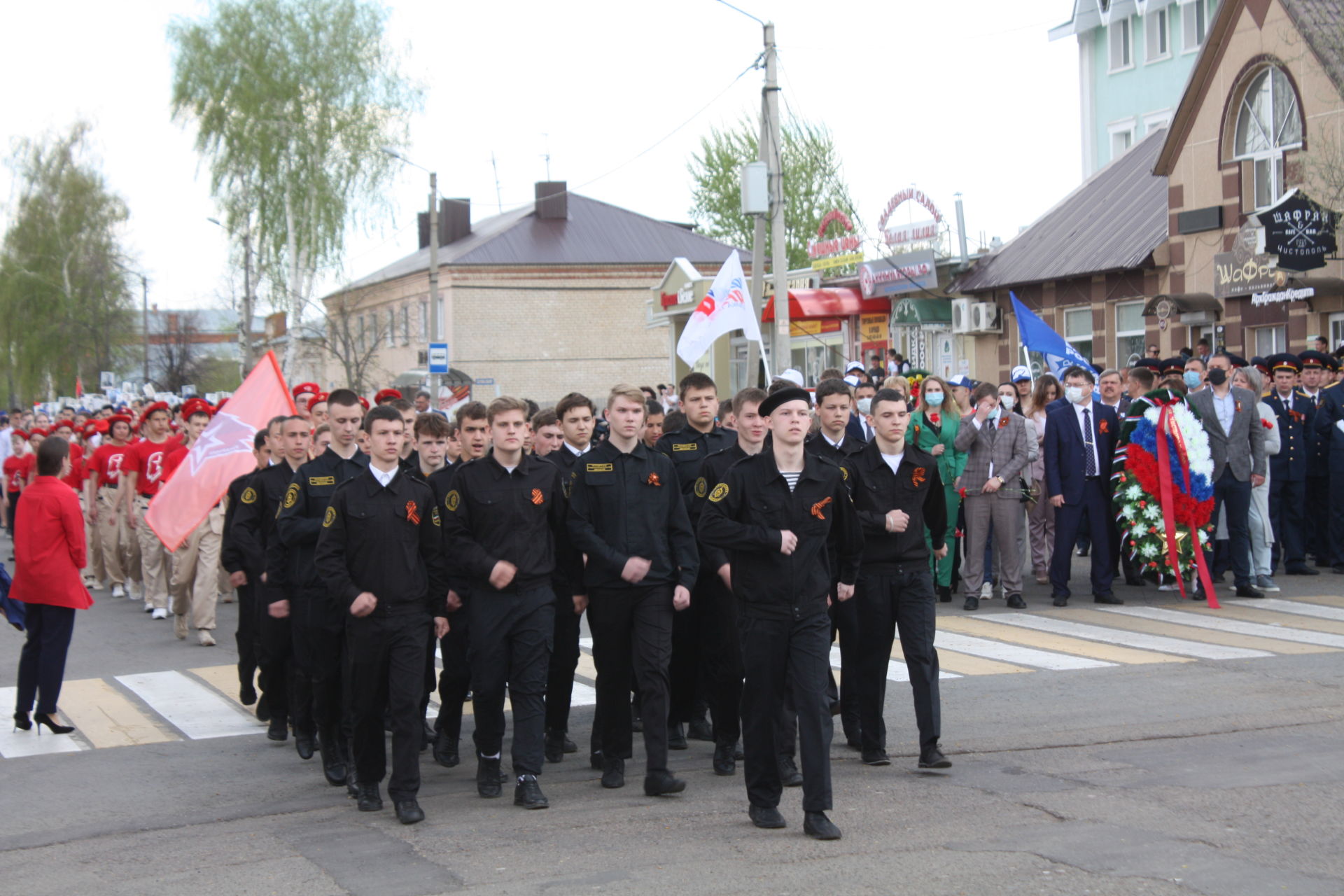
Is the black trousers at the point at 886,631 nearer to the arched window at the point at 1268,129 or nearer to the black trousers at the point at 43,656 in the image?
the black trousers at the point at 43,656

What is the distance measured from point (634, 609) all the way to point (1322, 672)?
523 cm

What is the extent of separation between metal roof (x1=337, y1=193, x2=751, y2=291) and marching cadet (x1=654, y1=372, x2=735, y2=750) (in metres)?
47.4

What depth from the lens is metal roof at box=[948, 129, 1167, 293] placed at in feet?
86.8

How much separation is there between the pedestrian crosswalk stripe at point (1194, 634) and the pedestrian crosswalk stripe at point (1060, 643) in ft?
2.37

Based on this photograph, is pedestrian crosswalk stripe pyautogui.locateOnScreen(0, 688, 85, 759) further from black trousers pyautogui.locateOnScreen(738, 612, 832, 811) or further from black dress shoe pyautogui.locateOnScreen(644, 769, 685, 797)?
black trousers pyautogui.locateOnScreen(738, 612, 832, 811)

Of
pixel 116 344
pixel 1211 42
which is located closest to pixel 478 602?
pixel 1211 42

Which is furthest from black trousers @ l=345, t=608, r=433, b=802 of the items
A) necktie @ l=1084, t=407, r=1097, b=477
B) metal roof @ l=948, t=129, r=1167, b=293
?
metal roof @ l=948, t=129, r=1167, b=293

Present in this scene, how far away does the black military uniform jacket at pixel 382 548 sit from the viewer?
22.9 ft

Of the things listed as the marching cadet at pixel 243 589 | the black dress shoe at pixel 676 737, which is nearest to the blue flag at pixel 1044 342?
the black dress shoe at pixel 676 737

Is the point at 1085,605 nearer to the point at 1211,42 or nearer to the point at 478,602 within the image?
the point at 478,602

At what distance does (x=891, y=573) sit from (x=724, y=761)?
135 cm

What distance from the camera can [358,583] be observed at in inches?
276

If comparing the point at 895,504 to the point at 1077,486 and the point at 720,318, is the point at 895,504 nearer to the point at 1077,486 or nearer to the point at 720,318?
the point at 1077,486

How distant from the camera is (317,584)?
7.60 m
